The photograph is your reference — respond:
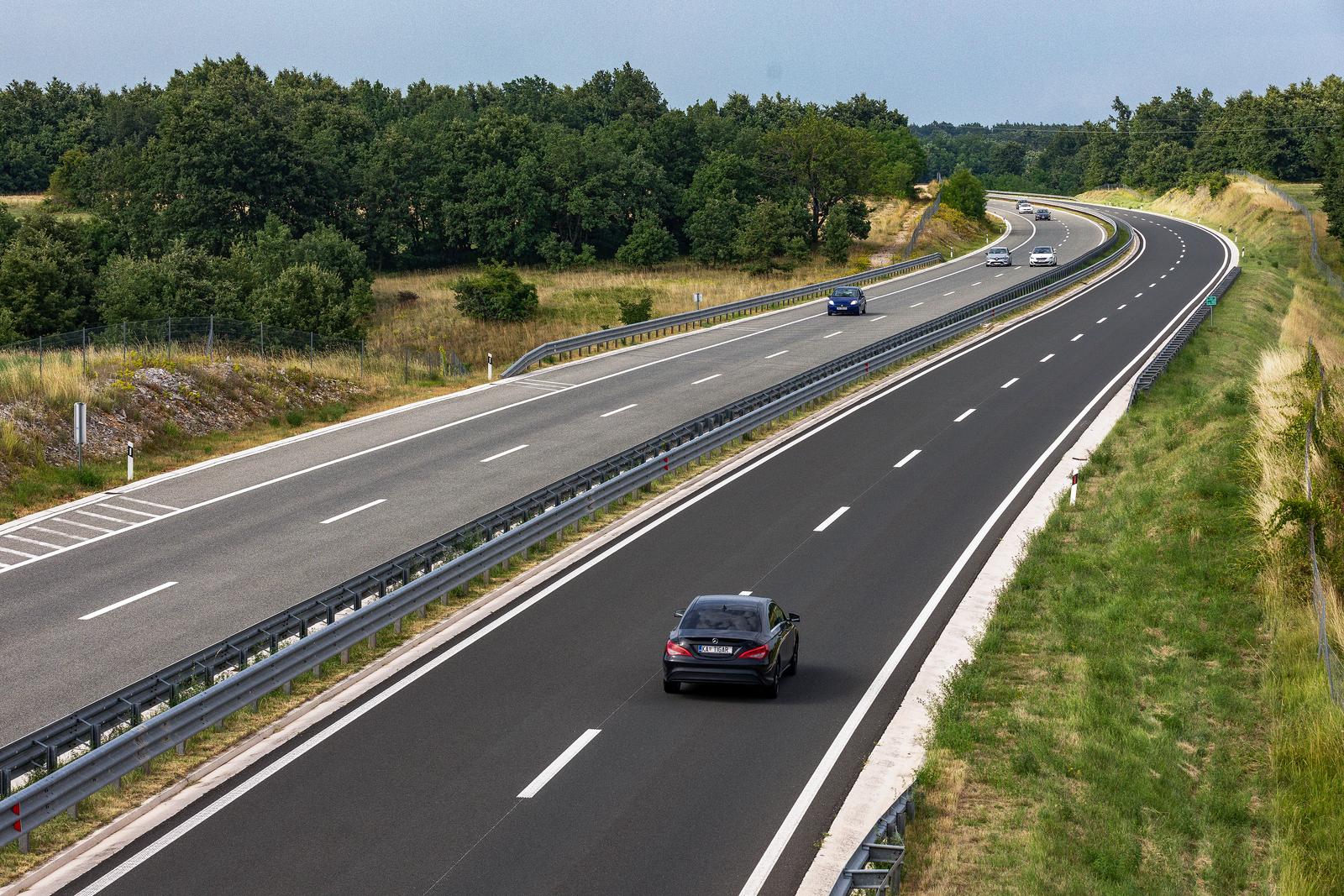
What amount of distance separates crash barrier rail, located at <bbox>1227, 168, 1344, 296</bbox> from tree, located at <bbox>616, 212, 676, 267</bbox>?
138 feet

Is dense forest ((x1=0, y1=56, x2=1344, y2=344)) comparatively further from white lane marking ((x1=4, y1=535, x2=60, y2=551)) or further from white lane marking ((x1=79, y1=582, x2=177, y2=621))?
white lane marking ((x1=79, y1=582, x2=177, y2=621))

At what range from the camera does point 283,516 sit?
81.5ft

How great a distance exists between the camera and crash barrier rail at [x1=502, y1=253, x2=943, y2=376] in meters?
45.2

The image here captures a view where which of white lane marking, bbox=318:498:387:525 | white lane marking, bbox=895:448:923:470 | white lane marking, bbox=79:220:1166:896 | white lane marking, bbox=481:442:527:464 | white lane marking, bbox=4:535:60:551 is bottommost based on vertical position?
white lane marking, bbox=4:535:60:551

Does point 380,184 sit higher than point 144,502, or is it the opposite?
point 380,184

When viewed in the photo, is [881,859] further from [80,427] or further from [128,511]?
[80,427]

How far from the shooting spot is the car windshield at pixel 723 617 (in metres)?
15.3

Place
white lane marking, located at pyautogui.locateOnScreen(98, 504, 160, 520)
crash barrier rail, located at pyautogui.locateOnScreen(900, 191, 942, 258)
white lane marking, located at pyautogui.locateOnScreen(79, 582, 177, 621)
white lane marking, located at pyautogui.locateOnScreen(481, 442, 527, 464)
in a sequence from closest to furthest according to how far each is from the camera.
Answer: white lane marking, located at pyautogui.locateOnScreen(79, 582, 177, 621) → white lane marking, located at pyautogui.locateOnScreen(98, 504, 160, 520) → white lane marking, located at pyautogui.locateOnScreen(481, 442, 527, 464) → crash barrier rail, located at pyautogui.locateOnScreen(900, 191, 942, 258)

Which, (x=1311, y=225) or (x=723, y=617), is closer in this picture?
(x=723, y=617)

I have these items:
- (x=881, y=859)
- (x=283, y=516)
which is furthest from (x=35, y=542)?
(x=881, y=859)

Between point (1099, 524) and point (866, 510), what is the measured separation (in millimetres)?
4389

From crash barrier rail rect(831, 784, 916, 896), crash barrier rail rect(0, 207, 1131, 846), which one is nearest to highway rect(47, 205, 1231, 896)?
crash barrier rail rect(831, 784, 916, 896)

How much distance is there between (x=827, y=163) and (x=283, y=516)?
77987 mm

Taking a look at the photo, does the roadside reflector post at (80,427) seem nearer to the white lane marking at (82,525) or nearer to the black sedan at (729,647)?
the white lane marking at (82,525)
